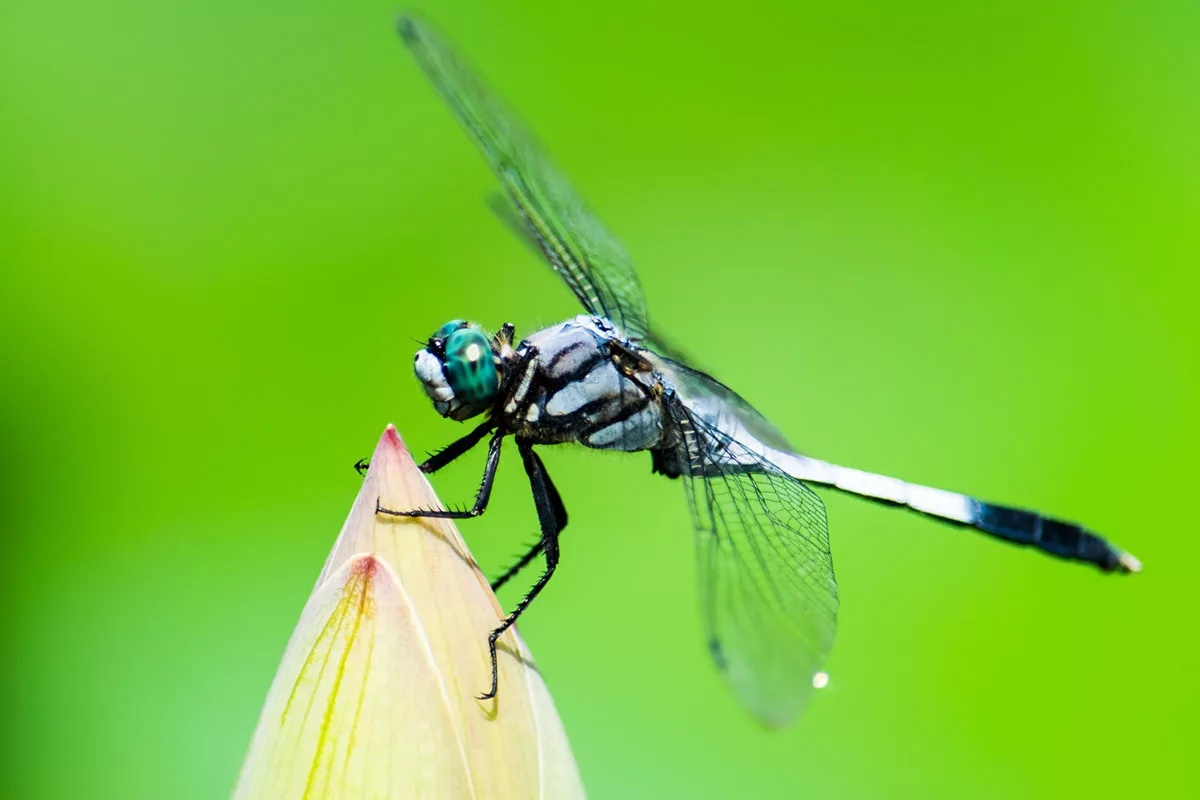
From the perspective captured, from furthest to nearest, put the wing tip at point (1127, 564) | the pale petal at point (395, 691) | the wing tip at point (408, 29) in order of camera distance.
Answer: the wing tip at point (408, 29), the wing tip at point (1127, 564), the pale petal at point (395, 691)

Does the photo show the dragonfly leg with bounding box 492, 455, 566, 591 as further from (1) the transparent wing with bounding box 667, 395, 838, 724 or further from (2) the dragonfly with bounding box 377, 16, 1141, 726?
(1) the transparent wing with bounding box 667, 395, 838, 724

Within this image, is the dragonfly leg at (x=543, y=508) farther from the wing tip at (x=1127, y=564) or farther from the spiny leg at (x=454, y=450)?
the wing tip at (x=1127, y=564)

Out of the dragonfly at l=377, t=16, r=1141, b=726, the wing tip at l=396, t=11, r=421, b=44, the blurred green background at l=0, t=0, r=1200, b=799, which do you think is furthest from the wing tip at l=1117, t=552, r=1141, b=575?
the wing tip at l=396, t=11, r=421, b=44

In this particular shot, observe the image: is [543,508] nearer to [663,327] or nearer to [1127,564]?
[663,327]

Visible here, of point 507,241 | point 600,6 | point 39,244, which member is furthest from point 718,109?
point 39,244

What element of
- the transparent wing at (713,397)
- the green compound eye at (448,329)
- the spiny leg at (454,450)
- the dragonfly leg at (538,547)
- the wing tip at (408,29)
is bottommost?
the dragonfly leg at (538,547)

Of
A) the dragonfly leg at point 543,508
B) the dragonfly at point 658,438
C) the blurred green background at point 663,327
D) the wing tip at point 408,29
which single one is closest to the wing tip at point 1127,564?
the dragonfly at point 658,438

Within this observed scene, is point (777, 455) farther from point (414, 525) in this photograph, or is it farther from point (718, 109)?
point (414, 525)
